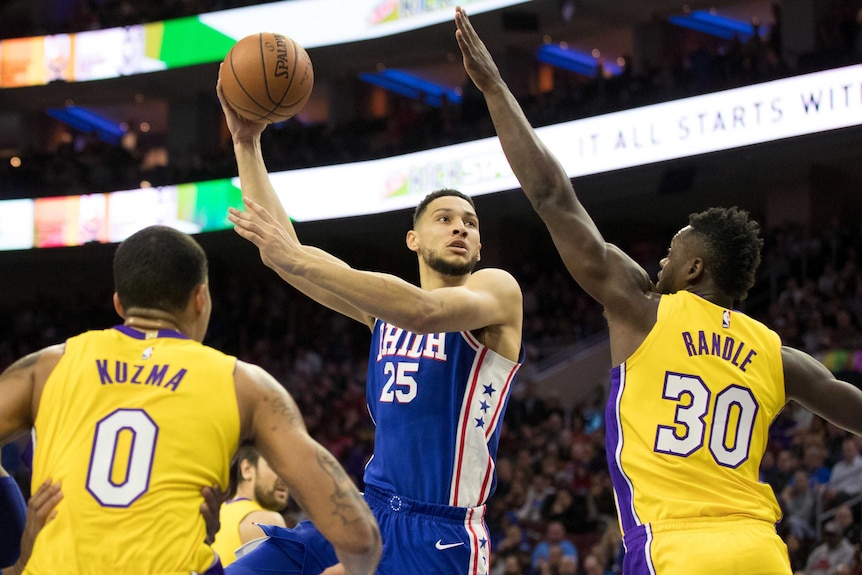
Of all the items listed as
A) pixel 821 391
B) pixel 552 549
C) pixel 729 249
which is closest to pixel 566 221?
pixel 729 249

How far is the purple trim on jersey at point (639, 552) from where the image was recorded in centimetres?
351

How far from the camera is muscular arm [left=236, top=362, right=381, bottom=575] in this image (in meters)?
2.87

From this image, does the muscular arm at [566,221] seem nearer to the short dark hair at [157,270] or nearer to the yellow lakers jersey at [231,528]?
the short dark hair at [157,270]

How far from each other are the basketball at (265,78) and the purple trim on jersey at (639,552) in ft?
8.15

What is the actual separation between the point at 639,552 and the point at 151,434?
5.65 feet

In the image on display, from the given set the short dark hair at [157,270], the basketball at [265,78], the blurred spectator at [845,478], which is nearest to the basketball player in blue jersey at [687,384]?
the basketball at [265,78]

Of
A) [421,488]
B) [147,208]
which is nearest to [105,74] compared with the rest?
[147,208]

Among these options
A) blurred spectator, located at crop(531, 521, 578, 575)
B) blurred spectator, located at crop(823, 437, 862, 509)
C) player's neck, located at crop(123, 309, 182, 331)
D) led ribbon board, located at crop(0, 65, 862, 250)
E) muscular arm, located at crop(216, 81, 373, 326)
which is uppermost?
led ribbon board, located at crop(0, 65, 862, 250)

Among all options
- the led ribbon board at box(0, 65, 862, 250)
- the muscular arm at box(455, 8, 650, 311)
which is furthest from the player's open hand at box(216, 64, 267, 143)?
the led ribbon board at box(0, 65, 862, 250)

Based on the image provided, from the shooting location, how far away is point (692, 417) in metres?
3.61

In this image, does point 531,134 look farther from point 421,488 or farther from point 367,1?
point 367,1

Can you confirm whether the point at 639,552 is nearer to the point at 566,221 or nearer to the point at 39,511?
the point at 566,221

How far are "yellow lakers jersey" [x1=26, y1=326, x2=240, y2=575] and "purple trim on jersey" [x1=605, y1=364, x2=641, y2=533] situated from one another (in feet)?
4.82

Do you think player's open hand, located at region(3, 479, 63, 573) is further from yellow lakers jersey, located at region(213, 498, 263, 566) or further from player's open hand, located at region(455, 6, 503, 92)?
yellow lakers jersey, located at region(213, 498, 263, 566)
